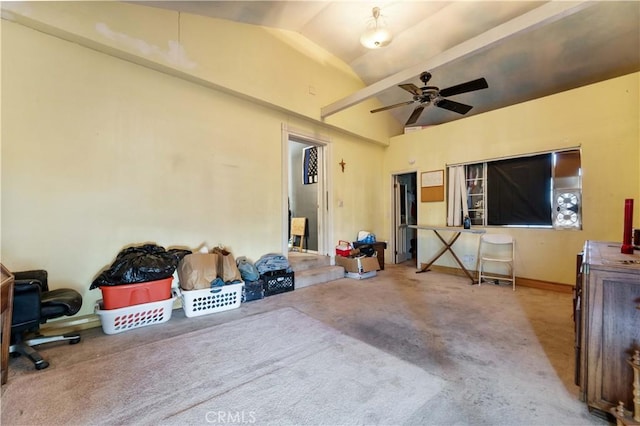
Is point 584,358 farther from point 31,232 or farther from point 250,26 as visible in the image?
point 250,26

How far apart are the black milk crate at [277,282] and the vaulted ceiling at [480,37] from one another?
2.87 metres

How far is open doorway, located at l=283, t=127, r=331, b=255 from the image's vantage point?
493 centimetres

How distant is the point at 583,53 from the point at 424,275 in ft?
13.4

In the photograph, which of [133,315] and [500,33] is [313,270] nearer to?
[133,315]

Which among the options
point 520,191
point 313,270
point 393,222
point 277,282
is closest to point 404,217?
point 393,222

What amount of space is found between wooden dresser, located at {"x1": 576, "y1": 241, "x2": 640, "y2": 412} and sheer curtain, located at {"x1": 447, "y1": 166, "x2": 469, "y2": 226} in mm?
3639

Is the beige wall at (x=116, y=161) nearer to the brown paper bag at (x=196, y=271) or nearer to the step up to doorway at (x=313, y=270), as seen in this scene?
the brown paper bag at (x=196, y=271)

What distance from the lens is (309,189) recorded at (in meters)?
6.44

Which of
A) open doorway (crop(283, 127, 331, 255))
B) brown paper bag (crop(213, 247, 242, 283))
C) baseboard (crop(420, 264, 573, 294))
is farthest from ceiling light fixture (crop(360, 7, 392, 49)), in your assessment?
baseboard (crop(420, 264, 573, 294))

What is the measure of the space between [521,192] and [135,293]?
559 cm

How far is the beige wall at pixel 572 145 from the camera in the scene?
345 centimetres

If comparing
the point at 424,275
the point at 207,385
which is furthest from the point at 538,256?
the point at 207,385

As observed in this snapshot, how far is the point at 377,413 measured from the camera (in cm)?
147

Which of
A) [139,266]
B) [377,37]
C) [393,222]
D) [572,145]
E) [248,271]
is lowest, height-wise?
[248,271]
